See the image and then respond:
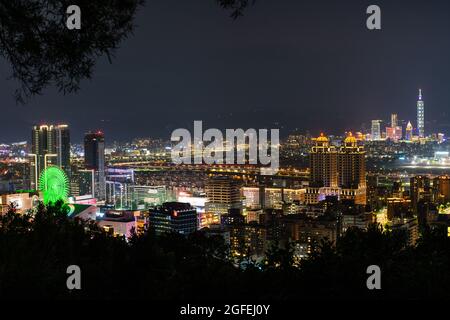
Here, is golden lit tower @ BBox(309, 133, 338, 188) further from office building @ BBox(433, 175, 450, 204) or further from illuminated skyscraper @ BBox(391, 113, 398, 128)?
illuminated skyscraper @ BBox(391, 113, 398, 128)

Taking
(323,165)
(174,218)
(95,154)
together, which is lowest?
(174,218)

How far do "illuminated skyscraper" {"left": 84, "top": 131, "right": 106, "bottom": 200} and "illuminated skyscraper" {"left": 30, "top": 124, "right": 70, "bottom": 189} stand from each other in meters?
1.35

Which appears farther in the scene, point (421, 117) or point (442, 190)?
point (421, 117)

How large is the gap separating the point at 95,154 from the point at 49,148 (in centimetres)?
274

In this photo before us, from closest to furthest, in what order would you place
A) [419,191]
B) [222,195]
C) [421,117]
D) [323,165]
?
1. [419,191]
2. [222,195]
3. [323,165]
4. [421,117]

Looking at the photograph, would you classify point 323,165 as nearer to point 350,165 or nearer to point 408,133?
point 350,165

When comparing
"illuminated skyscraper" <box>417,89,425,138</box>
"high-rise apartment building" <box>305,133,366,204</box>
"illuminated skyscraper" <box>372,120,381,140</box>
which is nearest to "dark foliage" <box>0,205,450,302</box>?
"high-rise apartment building" <box>305,133,366,204</box>

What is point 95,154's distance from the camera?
26.8 meters

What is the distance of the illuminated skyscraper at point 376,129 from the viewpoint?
1439 inches

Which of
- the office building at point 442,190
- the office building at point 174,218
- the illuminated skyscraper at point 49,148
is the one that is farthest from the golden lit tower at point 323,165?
the illuminated skyscraper at point 49,148

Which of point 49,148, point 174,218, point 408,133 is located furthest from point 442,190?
point 408,133

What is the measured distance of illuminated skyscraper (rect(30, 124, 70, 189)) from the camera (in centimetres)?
2399

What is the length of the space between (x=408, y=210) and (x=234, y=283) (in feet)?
46.2

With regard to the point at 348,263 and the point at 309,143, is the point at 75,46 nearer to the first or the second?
the point at 348,263
